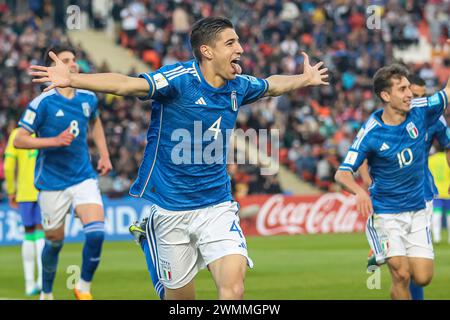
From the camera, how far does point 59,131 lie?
38.1ft

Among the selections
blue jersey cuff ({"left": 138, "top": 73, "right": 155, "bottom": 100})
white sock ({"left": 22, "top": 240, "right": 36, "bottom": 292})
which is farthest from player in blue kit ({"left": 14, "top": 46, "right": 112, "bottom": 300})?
blue jersey cuff ({"left": 138, "top": 73, "right": 155, "bottom": 100})

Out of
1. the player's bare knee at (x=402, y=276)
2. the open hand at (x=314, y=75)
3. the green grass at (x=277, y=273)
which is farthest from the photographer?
the green grass at (x=277, y=273)

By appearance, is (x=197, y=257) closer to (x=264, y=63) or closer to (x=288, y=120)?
(x=288, y=120)

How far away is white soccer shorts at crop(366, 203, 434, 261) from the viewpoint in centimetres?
987

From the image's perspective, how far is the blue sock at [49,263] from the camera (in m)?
11.7

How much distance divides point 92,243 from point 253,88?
3.76m

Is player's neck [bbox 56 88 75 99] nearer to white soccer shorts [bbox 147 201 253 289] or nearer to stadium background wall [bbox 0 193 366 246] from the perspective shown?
white soccer shorts [bbox 147 201 253 289]

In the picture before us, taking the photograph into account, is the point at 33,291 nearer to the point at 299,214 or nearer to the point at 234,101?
the point at 234,101

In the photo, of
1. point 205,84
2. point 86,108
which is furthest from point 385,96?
point 86,108

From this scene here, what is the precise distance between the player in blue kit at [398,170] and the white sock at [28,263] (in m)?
4.99

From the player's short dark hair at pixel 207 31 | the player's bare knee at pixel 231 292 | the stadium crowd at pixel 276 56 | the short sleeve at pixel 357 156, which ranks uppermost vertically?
the stadium crowd at pixel 276 56

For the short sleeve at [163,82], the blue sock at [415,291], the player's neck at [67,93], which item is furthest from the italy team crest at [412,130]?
the player's neck at [67,93]

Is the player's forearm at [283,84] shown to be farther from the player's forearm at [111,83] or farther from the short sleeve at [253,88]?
the player's forearm at [111,83]

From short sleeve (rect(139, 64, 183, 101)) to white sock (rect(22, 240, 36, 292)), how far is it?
6048 millimetres
